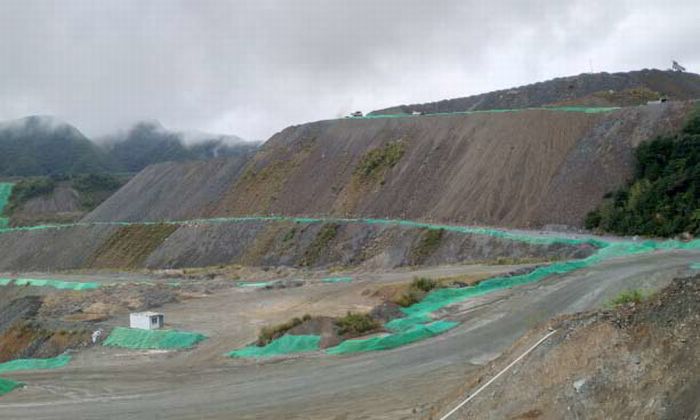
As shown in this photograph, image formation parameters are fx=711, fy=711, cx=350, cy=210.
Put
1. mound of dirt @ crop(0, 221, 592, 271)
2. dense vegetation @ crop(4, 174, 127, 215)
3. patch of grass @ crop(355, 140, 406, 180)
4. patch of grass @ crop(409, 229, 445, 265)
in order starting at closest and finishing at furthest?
mound of dirt @ crop(0, 221, 592, 271) → patch of grass @ crop(409, 229, 445, 265) → patch of grass @ crop(355, 140, 406, 180) → dense vegetation @ crop(4, 174, 127, 215)

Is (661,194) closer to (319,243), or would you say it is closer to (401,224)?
(401,224)

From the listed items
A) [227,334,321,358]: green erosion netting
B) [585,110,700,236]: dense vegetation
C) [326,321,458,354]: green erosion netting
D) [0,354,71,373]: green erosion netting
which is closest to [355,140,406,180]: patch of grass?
[585,110,700,236]: dense vegetation

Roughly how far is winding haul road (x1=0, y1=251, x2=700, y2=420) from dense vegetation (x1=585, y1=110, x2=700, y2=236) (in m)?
7.52

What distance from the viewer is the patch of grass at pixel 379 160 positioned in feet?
174

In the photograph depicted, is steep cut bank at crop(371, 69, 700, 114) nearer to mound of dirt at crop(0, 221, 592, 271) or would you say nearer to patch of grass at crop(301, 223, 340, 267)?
patch of grass at crop(301, 223, 340, 267)

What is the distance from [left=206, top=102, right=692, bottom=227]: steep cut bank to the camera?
126ft

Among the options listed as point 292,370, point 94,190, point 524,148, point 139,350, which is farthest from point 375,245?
point 94,190

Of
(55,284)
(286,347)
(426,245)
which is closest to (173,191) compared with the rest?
(55,284)

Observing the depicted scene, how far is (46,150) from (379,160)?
114018 millimetres

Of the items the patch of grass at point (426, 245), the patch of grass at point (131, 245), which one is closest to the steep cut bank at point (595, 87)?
the patch of grass at point (426, 245)

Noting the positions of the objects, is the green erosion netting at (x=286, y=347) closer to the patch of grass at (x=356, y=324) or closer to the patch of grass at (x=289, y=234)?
the patch of grass at (x=356, y=324)

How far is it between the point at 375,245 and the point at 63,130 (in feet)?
436

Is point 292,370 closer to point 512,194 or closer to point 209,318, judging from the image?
point 209,318

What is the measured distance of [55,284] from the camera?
47219 mm
